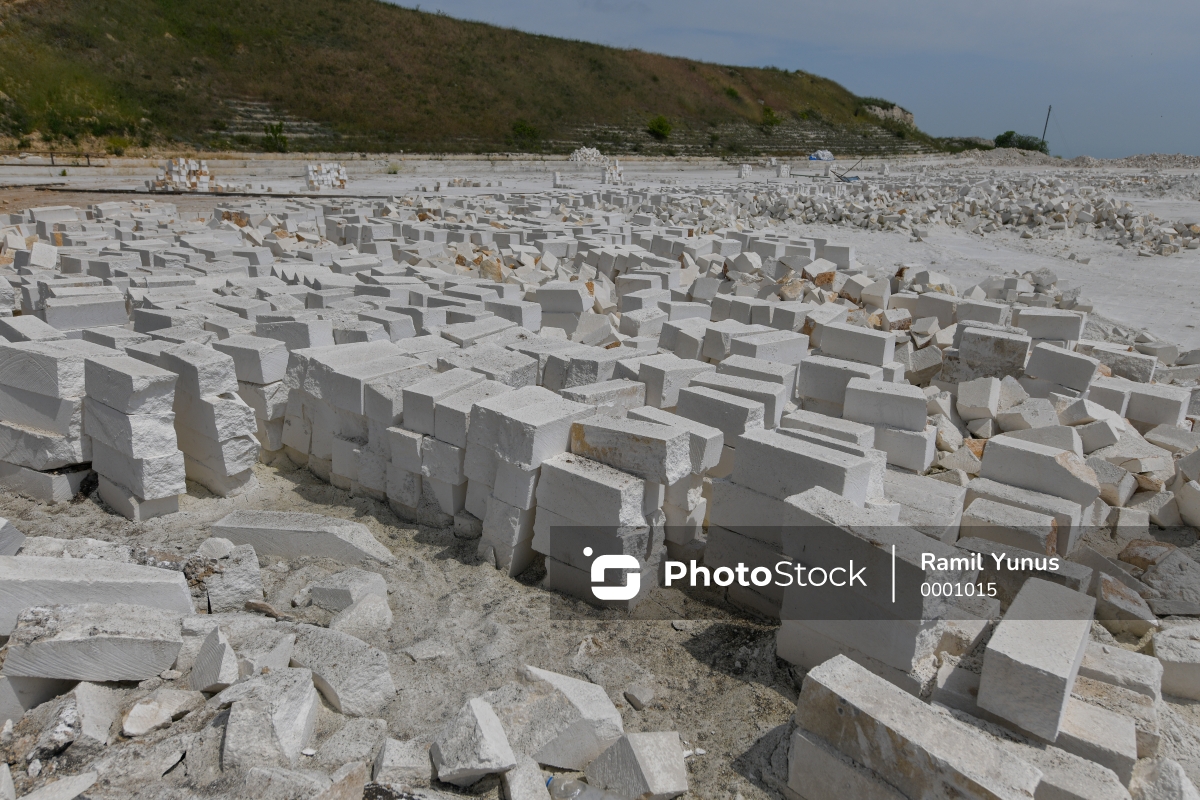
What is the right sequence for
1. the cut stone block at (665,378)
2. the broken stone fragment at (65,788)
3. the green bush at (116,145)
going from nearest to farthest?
the broken stone fragment at (65,788) < the cut stone block at (665,378) < the green bush at (116,145)

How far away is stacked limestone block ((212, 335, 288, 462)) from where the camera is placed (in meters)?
5.29

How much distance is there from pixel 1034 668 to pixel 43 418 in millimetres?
5573

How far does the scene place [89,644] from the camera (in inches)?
117

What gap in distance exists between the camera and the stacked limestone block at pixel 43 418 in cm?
464

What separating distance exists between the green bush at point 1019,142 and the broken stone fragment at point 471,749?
76.1 meters

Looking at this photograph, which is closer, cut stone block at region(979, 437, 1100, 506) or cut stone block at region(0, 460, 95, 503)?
cut stone block at region(979, 437, 1100, 506)

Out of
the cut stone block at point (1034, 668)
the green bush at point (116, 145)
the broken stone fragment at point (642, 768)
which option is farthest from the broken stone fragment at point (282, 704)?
the green bush at point (116, 145)

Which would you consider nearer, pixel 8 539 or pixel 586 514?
pixel 8 539

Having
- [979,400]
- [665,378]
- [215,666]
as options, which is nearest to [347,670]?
[215,666]

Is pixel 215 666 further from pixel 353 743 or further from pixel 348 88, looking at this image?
pixel 348 88

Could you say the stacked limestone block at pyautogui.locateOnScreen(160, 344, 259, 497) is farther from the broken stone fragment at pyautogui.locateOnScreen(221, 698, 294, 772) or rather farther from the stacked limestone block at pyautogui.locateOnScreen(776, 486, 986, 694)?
the stacked limestone block at pyautogui.locateOnScreen(776, 486, 986, 694)

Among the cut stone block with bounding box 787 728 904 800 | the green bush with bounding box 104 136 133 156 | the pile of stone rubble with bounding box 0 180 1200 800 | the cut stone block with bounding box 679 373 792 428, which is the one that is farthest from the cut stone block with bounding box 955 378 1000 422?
the green bush with bounding box 104 136 133 156

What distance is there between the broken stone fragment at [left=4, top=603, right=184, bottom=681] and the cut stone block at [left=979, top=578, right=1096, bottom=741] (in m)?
3.22

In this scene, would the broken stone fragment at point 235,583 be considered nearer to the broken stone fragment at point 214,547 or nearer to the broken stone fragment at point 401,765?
the broken stone fragment at point 214,547
